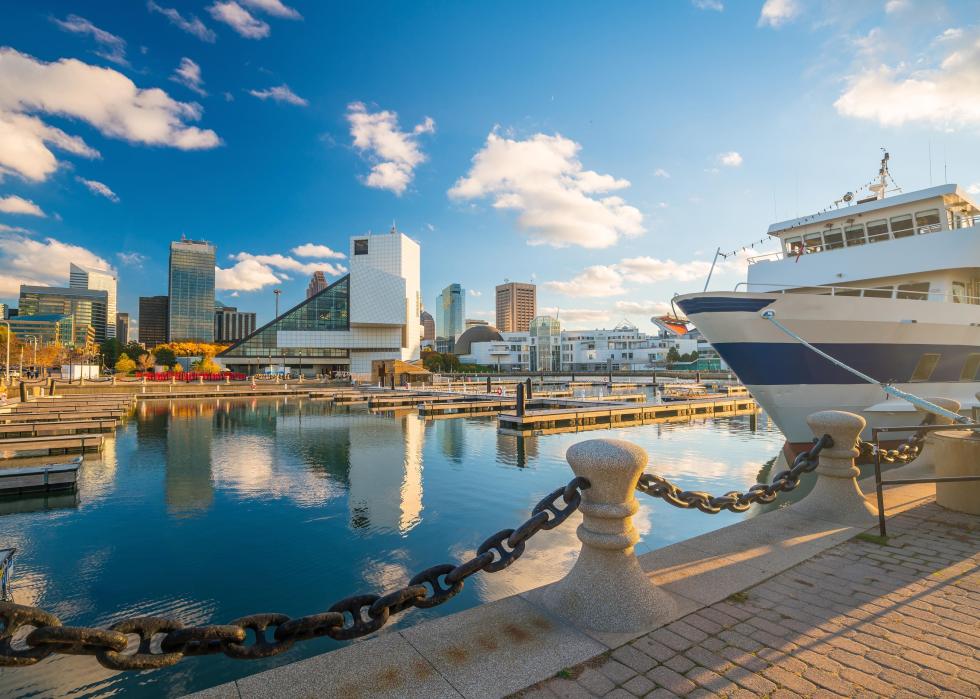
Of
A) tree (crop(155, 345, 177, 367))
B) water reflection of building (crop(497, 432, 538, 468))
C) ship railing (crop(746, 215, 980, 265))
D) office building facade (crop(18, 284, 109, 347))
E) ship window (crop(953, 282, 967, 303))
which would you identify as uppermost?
office building facade (crop(18, 284, 109, 347))

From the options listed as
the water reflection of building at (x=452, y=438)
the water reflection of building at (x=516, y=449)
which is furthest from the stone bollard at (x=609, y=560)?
the water reflection of building at (x=452, y=438)

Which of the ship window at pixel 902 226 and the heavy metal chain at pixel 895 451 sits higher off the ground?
the ship window at pixel 902 226

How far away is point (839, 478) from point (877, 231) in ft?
51.1

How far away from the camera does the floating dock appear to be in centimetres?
1154

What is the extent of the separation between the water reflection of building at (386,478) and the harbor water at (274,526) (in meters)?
0.07

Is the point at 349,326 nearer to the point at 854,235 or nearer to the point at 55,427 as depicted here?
the point at 55,427

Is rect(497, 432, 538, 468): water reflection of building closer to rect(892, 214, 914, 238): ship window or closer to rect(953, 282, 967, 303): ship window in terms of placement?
rect(953, 282, 967, 303): ship window

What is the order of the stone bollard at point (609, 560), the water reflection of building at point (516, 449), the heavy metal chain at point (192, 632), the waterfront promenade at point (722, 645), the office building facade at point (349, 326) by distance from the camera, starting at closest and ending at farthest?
1. the heavy metal chain at point (192, 632)
2. the waterfront promenade at point (722, 645)
3. the stone bollard at point (609, 560)
4. the water reflection of building at point (516, 449)
5. the office building facade at point (349, 326)

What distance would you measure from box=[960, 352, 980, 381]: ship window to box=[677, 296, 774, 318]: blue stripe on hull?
824cm

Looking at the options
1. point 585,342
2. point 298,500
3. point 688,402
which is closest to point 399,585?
point 298,500

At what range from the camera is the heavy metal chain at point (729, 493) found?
4121 millimetres

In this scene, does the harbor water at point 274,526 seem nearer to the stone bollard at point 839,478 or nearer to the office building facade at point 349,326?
the stone bollard at point 839,478

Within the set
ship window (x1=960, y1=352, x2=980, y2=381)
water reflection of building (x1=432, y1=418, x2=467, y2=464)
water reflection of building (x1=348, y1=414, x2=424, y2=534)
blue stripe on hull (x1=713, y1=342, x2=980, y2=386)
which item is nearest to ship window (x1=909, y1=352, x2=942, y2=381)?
blue stripe on hull (x1=713, y1=342, x2=980, y2=386)

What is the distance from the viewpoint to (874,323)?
43.5ft
